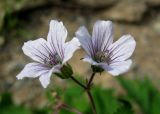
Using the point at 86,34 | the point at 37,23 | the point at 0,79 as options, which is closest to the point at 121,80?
the point at 86,34

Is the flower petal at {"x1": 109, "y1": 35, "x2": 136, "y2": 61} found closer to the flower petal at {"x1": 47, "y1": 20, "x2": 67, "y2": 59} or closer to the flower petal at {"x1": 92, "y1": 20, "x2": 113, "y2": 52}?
the flower petal at {"x1": 92, "y1": 20, "x2": 113, "y2": 52}

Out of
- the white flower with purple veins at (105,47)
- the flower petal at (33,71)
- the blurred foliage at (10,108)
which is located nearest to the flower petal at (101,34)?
the white flower with purple veins at (105,47)

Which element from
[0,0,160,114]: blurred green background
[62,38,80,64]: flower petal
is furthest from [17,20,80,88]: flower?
[0,0,160,114]: blurred green background

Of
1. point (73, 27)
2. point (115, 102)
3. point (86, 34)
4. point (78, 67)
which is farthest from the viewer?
point (73, 27)

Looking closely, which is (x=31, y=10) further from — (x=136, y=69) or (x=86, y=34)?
(x=86, y=34)

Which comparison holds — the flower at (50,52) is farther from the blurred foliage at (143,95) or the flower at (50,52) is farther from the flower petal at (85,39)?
the blurred foliage at (143,95)

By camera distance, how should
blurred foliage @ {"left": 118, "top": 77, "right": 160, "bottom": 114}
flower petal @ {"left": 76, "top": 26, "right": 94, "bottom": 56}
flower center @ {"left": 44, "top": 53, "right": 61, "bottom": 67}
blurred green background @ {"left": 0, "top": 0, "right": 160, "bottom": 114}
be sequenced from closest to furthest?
1. flower petal @ {"left": 76, "top": 26, "right": 94, "bottom": 56}
2. flower center @ {"left": 44, "top": 53, "right": 61, "bottom": 67}
3. blurred foliage @ {"left": 118, "top": 77, "right": 160, "bottom": 114}
4. blurred green background @ {"left": 0, "top": 0, "right": 160, "bottom": 114}

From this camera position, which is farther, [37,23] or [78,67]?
[37,23]
